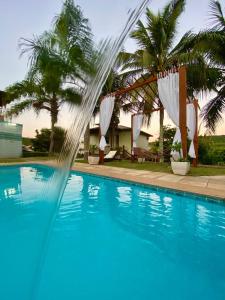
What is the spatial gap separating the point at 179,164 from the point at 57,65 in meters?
9.32

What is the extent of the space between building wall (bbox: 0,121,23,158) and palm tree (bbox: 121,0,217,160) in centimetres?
911

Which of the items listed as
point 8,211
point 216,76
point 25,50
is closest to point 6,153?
point 25,50

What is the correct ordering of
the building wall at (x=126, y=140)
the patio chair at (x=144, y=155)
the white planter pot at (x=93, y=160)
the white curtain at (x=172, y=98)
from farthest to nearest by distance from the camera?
the building wall at (x=126, y=140)
the patio chair at (x=144, y=155)
the white planter pot at (x=93, y=160)
the white curtain at (x=172, y=98)

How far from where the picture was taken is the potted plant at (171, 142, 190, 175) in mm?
7910

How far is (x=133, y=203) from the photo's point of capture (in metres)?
5.34

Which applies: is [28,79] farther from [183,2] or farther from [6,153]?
[183,2]

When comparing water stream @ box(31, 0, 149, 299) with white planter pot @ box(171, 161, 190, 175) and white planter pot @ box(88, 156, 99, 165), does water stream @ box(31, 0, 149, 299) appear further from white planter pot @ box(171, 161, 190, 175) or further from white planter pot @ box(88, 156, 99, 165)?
white planter pot @ box(88, 156, 99, 165)

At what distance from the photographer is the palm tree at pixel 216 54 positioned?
1199 cm

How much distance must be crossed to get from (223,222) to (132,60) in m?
12.1

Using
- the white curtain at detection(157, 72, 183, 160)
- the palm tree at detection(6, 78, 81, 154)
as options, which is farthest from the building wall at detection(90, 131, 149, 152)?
the white curtain at detection(157, 72, 183, 160)

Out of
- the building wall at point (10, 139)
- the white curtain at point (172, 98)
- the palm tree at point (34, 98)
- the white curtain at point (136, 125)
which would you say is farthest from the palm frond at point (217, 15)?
the building wall at point (10, 139)

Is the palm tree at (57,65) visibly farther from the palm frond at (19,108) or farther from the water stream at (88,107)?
the water stream at (88,107)

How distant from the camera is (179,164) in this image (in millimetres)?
7977

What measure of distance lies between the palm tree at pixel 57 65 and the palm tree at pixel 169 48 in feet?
9.59
